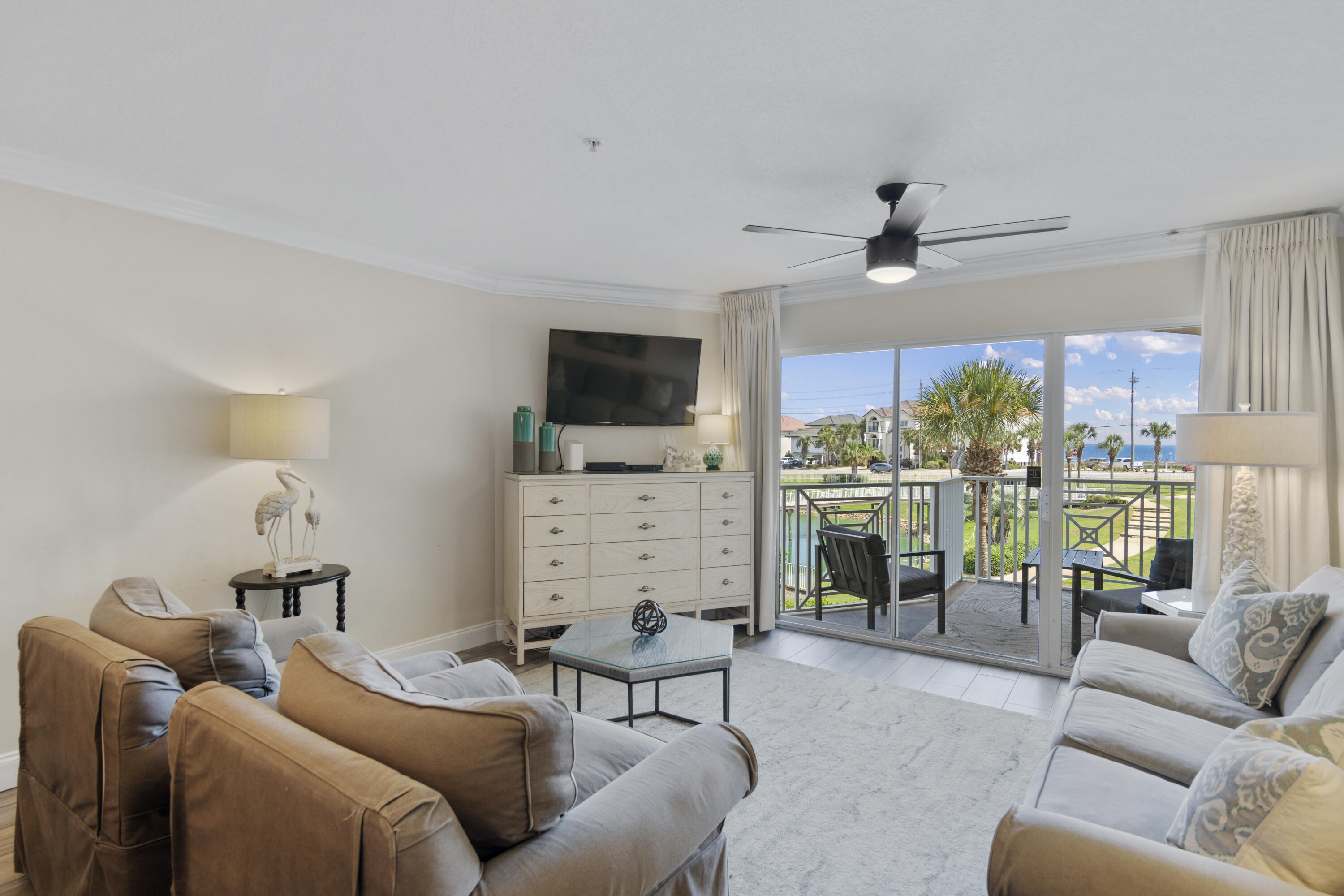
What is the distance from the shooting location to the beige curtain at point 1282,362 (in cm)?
317

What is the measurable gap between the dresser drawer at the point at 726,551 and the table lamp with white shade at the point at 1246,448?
8.21 ft

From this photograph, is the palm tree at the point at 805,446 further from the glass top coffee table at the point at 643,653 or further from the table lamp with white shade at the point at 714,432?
the glass top coffee table at the point at 643,653

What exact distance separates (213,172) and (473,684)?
230 centimetres

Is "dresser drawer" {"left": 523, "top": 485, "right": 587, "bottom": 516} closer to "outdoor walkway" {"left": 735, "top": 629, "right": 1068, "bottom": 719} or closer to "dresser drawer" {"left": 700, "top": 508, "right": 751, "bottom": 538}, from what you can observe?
"dresser drawer" {"left": 700, "top": 508, "right": 751, "bottom": 538}

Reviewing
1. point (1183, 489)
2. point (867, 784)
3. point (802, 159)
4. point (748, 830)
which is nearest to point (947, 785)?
point (867, 784)

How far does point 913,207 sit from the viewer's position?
8.55ft

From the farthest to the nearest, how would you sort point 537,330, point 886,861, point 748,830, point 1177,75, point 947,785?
1. point 537,330
2. point 947,785
3. point 748,830
4. point 886,861
5. point 1177,75

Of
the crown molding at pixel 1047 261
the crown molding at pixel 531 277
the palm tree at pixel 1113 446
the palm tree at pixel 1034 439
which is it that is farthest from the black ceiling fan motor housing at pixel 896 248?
the palm tree at pixel 1113 446

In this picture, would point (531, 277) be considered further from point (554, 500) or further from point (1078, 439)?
point (1078, 439)

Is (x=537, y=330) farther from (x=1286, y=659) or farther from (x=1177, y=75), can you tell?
(x=1286, y=659)

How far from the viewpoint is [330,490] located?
3.72 m

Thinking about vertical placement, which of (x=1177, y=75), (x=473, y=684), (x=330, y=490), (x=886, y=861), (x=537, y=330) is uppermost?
(x=1177, y=75)

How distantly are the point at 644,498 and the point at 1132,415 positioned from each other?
2.82 m

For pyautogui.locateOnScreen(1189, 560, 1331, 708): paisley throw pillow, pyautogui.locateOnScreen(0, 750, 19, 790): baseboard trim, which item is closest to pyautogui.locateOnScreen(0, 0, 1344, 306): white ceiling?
pyautogui.locateOnScreen(1189, 560, 1331, 708): paisley throw pillow
